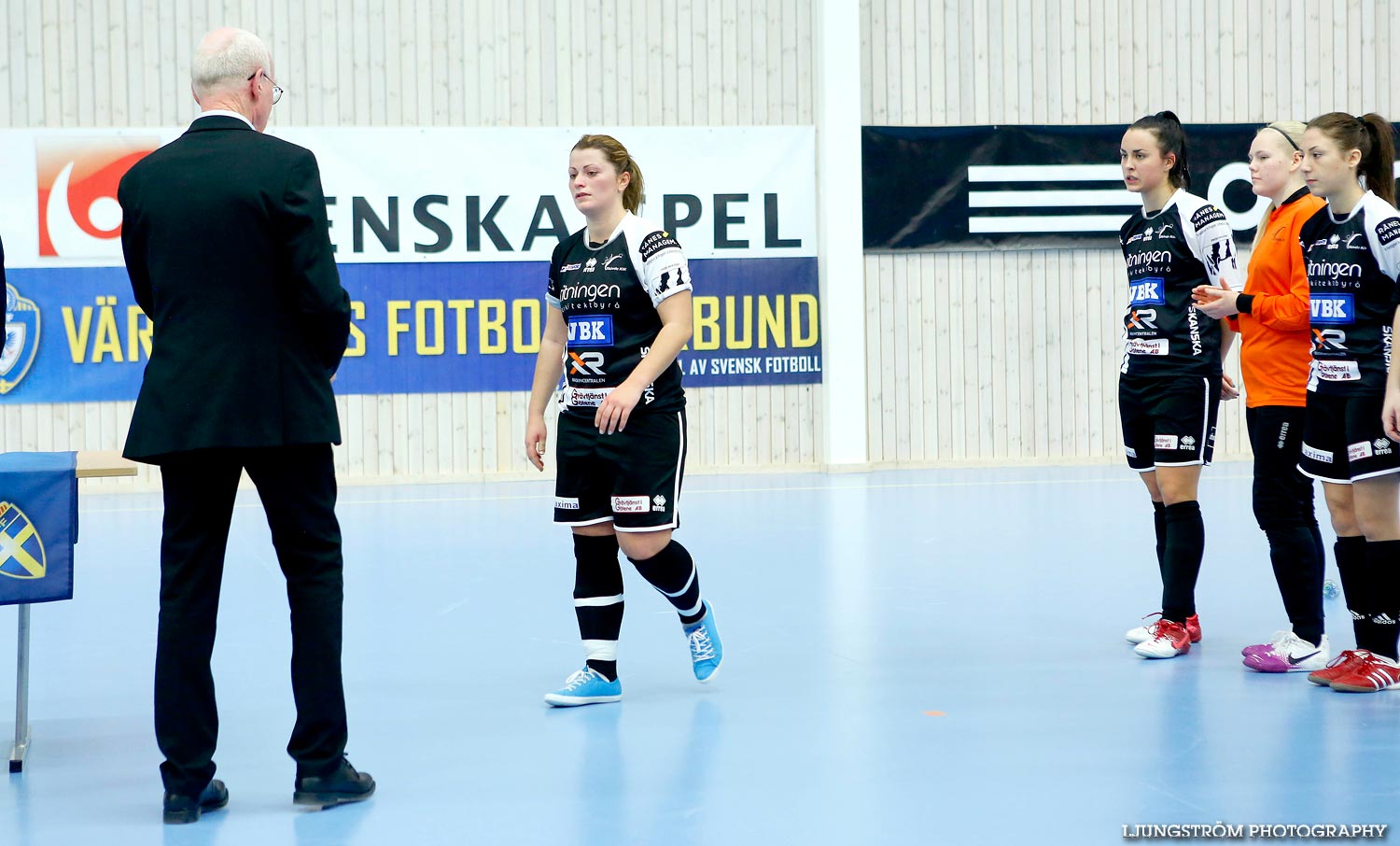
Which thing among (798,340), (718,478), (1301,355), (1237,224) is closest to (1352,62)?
(1237,224)

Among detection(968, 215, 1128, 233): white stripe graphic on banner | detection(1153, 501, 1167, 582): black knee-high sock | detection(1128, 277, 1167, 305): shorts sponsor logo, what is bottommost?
detection(1153, 501, 1167, 582): black knee-high sock

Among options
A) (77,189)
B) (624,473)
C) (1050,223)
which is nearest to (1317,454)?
(624,473)

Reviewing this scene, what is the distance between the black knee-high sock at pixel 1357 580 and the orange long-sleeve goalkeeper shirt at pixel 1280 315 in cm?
43

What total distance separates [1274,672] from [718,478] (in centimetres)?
586

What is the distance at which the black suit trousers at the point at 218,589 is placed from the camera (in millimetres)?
2533

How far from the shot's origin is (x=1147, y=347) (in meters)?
3.98

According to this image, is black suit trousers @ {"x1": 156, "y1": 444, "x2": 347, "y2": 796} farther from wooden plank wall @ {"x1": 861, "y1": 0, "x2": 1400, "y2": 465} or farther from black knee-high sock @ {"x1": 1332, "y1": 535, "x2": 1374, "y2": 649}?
wooden plank wall @ {"x1": 861, "y1": 0, "x2": 1400, "y2": 465}

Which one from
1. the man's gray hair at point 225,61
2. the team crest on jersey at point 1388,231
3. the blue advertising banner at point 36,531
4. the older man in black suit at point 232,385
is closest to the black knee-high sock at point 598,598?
the older man in black suit at point 232,385

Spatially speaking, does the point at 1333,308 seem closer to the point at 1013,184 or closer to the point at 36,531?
the point at 36,531

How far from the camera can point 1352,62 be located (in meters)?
10.1

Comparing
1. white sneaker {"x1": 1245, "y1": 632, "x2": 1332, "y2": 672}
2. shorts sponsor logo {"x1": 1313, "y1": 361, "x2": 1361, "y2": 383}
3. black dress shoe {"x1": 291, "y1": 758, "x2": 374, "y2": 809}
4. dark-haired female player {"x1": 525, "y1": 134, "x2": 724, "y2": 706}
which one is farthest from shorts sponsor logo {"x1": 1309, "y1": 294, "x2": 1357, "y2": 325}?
black dress shoe {"x1": 291, "y1": 758, "x2": 374, "y2": 809}

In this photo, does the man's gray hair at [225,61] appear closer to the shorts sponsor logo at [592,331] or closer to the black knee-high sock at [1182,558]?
the shorts sponsor logo at [592,331]

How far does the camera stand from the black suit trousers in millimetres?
2533

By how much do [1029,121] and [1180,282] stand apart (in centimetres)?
635
